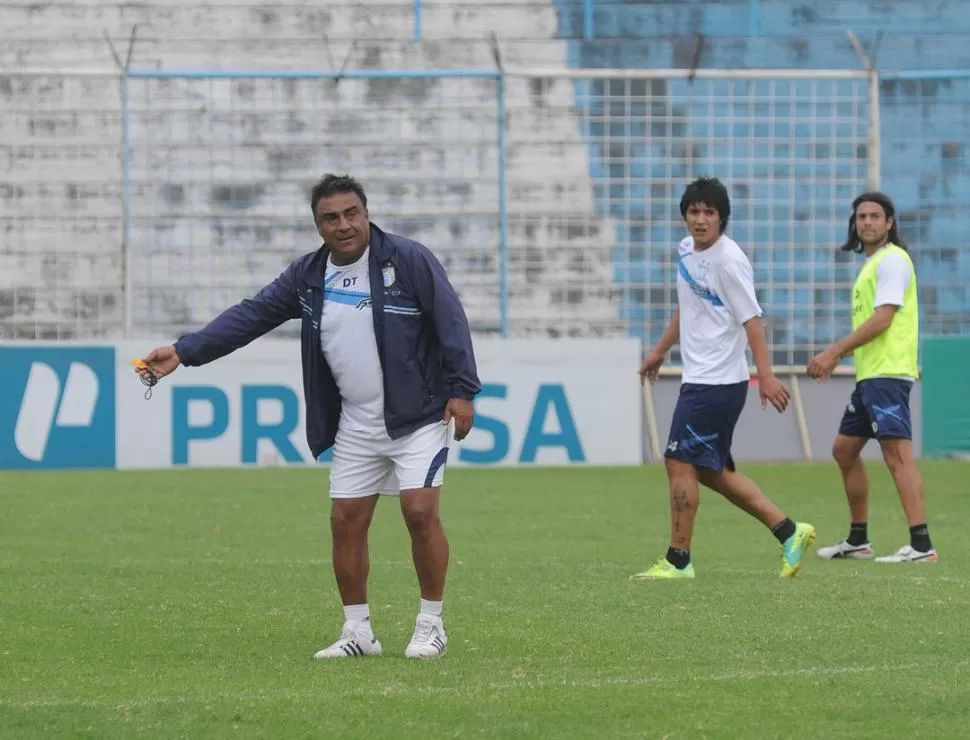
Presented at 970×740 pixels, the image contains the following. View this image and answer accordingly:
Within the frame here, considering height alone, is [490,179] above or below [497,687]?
above

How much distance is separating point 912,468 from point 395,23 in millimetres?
12765

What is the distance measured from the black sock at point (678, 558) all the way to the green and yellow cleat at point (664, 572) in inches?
0.5

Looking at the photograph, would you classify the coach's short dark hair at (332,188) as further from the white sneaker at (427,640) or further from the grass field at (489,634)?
the grass field at (489,634)

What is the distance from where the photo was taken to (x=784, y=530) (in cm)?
890

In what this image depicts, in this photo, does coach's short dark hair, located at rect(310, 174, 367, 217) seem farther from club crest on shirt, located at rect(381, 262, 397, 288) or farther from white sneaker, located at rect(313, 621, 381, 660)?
white sneaker, located at rect(313, 621, 381, 660)

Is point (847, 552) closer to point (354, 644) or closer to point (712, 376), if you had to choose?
point (712, 376)

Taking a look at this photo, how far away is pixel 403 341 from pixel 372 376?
0.17m

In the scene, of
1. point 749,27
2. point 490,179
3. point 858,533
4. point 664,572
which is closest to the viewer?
point 664,572

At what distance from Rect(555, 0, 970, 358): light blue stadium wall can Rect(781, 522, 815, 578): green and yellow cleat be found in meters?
11.3

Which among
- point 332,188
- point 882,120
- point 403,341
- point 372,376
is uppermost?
point 882,120

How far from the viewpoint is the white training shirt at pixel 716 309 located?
28.7ft

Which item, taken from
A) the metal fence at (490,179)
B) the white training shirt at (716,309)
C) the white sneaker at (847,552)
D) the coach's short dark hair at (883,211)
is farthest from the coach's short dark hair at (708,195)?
the metal fence at (490,179)

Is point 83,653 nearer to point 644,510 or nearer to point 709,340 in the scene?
point 709,340

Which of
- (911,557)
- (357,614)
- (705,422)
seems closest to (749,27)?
(911,557)
